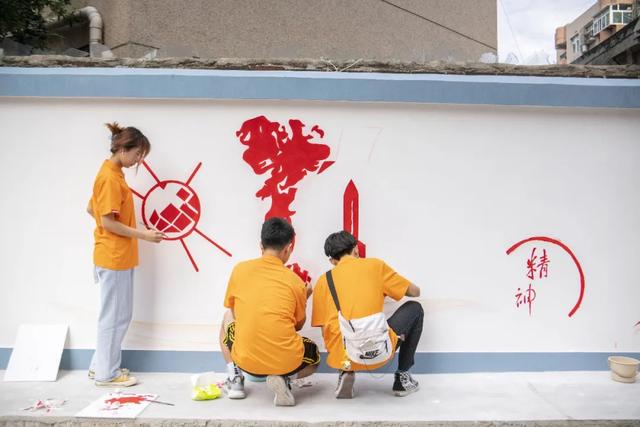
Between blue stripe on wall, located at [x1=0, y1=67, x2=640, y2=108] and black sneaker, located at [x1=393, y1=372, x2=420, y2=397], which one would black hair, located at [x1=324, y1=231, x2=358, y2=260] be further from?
blue stripe on wall, located at [x1=0, y1=67, x2=640, y2=108]

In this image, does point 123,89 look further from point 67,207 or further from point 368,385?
point 368,385

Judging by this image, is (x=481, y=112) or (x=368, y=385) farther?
(x=481, y=112)

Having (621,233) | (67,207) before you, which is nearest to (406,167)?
(621,233)

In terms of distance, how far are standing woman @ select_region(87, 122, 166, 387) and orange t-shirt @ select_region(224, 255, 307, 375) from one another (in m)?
0.82

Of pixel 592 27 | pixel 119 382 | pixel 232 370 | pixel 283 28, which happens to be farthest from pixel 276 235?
pixel 592 27

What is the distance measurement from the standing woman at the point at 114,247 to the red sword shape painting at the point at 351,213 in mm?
1358

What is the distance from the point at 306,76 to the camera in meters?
3.89

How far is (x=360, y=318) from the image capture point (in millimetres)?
3164

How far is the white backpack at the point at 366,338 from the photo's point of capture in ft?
10.3

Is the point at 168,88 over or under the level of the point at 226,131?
over

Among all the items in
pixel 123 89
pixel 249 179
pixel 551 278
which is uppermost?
pixel 123 89

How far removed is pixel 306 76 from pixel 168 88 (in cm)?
103

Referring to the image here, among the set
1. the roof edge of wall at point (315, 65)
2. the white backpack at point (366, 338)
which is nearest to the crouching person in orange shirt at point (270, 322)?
the white backpack at point (366, 338)


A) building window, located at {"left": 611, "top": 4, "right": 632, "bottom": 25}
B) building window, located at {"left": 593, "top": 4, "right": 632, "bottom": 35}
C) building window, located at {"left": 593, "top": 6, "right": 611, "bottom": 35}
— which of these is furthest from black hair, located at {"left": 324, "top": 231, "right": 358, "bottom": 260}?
building window, located at {"left": 593, "top": 6, "right": 611, "bottom": 35}
